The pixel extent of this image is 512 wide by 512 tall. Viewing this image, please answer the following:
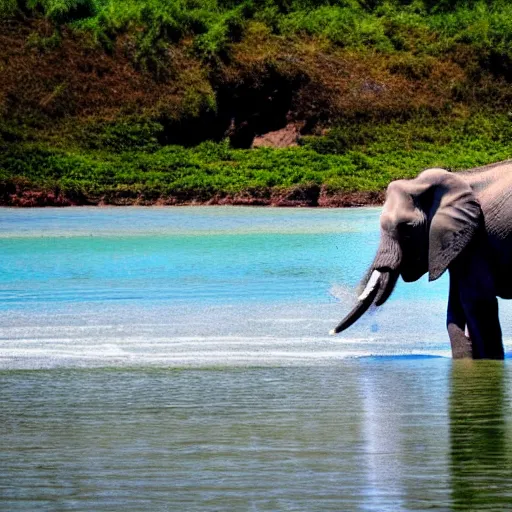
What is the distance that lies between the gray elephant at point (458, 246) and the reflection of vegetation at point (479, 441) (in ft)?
2.41

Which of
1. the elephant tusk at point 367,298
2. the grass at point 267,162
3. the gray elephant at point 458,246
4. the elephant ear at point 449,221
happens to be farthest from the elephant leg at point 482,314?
the grass at point 267,162

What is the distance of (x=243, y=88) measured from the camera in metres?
40.0

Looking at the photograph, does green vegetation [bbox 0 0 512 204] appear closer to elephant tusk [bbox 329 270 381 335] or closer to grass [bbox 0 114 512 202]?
grass [bbox 0 114 512 202]

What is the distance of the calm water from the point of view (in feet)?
17.9

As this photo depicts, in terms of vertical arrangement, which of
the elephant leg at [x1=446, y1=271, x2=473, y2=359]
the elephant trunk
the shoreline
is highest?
the elephant trunk

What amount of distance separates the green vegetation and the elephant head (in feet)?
78.6

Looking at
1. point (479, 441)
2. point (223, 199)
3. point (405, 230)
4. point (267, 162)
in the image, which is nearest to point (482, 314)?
point (405, 230)

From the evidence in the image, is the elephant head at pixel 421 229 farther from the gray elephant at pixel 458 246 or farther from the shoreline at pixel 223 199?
the shoreline at pixel 223 199

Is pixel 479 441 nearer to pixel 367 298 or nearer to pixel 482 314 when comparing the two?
pixel 482 314

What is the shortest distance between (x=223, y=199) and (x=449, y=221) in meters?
22.7

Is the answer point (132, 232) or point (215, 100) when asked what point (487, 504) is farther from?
point (215, 100)

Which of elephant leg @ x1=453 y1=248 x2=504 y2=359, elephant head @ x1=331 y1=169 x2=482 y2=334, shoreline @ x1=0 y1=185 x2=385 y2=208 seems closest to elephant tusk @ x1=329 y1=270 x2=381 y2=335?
elephant head @ x1=331 y1=169 x2=482 y2=334

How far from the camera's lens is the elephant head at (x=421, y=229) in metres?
9.64

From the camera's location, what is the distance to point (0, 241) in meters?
22.9
